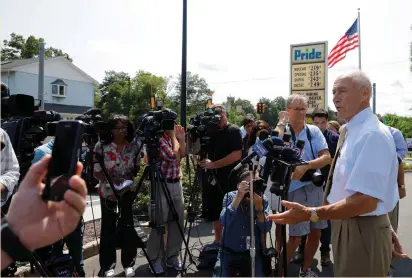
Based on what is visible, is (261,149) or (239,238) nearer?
(261,149)

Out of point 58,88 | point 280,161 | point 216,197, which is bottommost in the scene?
point 216,197

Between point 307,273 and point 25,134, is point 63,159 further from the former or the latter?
point 307,273

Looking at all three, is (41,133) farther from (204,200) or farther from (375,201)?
(375,201)

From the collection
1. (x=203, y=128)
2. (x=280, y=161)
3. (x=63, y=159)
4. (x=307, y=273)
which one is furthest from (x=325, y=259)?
(x=63, y=159)

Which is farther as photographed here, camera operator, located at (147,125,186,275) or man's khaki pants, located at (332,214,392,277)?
camera operator, located at (147,125,186,275)

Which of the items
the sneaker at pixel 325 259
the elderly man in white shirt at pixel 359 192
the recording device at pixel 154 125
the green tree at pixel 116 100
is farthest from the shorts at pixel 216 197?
the green tree at pixel 116 100

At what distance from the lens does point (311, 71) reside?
12.7m

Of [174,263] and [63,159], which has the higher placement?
[63,159]

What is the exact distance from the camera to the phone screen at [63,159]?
1.00m

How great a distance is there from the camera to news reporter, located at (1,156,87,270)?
97cm

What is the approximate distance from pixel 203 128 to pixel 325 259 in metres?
2.25

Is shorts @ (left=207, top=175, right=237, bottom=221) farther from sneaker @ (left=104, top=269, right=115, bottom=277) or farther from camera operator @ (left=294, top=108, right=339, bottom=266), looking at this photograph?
sneaker @ (left=104, top=269, right=115, bottom=277)

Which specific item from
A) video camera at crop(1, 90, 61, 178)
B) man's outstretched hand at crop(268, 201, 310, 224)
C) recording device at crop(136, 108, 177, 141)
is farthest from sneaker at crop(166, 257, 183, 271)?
man's outstretched hand at crop(268, 201, 310, 224)

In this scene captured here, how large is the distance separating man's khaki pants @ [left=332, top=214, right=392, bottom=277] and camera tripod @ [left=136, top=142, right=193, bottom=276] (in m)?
2.13
